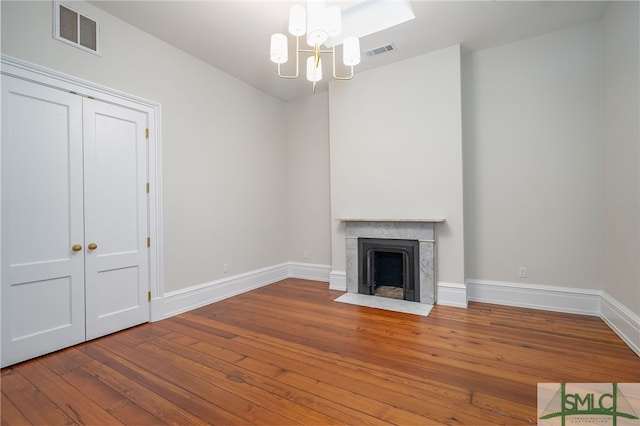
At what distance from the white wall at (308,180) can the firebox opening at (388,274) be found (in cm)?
102

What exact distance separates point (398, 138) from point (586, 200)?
7.58 ft

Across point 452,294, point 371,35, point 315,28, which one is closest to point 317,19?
point 315,28

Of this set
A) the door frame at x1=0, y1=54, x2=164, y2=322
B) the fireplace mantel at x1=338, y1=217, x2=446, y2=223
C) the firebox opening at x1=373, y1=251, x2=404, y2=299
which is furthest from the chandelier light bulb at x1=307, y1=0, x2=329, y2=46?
the firebox opening at x1=373, y1=251, x2=404, y2=299

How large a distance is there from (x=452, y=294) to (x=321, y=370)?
7.47ft

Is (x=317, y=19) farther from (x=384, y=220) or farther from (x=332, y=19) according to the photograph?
(x=384, y=220)

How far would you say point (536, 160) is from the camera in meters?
3.54

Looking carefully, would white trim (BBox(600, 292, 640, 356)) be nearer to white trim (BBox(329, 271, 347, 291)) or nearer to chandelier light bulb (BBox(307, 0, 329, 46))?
white trim (BBox(329, 271, 347, 291))

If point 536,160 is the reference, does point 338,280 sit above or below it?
below

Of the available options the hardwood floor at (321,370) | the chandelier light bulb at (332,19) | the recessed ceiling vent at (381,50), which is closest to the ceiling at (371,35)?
the recessed ceiling vent at (381,50)

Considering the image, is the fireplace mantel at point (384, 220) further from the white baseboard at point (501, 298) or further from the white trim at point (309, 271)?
the white trim at point (309, 271)

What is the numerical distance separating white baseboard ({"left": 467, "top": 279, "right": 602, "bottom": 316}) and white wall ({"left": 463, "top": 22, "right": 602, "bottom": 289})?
0.26 feet

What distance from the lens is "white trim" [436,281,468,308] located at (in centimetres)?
366

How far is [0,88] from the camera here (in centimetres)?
232

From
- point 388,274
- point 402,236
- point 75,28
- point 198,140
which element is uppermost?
point 75,28
